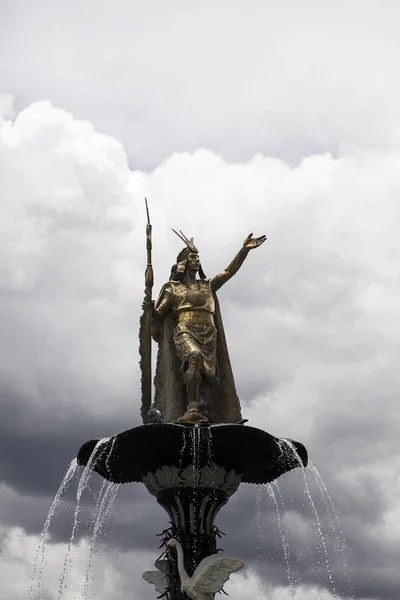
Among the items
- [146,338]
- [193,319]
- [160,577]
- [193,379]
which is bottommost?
[160,577]

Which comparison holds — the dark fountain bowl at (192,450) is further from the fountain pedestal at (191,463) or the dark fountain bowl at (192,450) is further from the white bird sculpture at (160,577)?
the white bird sculpture at (160,577)

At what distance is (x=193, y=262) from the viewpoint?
1941 centimetres

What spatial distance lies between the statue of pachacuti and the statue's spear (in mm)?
130

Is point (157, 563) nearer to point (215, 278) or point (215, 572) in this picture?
point (215, 572)

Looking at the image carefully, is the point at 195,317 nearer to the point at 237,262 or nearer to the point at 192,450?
the point at 237,262

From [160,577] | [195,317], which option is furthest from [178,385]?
[160,577]

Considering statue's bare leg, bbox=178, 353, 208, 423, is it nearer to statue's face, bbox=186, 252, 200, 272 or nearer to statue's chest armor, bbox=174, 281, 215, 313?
statue's chest armor, bbox=174, 281, 215, 313

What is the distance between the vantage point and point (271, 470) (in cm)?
1844

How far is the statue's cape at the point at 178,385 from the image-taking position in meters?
18.2

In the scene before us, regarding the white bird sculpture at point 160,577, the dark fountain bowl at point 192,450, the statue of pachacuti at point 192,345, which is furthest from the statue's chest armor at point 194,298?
the white bird sculpture at point 160,577

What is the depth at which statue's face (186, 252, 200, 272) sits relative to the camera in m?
19.4

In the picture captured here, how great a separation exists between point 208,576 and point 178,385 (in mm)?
4268

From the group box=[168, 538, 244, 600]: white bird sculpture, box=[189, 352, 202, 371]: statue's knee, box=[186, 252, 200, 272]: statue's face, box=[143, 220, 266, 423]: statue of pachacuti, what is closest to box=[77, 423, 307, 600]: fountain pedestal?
box=[168, 538, 244, 600]: white bird sculpture

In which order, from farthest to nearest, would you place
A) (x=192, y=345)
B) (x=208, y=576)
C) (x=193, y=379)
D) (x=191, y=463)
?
(x=192, y=345) → (x=193, y=379) → (x=191, y=463) → (x=208, y=576)
